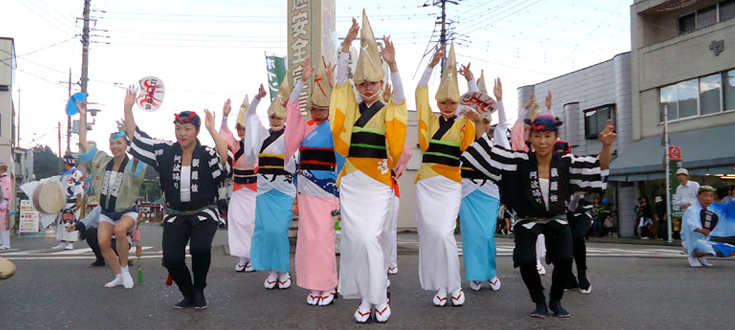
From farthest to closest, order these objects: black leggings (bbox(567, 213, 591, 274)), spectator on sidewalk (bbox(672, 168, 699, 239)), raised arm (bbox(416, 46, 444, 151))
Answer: spectator on sidewalk (bbox(672, 168, 699, 239))
black leggings (bbox(567, 213, 591, 274))
raised arm (bbox(416, 46, 444, 151))

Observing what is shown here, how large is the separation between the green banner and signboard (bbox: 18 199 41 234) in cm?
1086

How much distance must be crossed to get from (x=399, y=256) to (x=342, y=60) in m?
7.34

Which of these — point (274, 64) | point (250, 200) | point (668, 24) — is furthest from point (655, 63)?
point (250, 200)

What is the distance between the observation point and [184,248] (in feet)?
19.7

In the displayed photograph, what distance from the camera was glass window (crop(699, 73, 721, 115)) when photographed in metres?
22.5

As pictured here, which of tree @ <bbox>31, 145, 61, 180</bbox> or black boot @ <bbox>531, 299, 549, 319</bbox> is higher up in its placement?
tree @ <bbox>31, 145, 61, 180</bbox>

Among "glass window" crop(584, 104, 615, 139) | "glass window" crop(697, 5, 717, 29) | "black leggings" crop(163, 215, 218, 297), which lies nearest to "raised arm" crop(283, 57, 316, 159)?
"black leggings" crop(163, 215, 218, 297)

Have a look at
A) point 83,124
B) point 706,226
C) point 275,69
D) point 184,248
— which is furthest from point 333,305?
point 275,69

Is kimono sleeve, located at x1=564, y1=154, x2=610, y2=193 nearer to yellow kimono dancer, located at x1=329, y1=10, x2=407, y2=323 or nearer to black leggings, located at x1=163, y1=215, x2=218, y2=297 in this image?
yellow kimono dancer, located at x1=329, y1=10, x2=407, y2=323

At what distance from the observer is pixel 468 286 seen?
7.73 metres

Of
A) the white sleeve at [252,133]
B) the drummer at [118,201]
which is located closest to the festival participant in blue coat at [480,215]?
the white sleeve at [252,133]

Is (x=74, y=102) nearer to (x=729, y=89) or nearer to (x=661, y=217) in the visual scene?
(x=661, y=217)

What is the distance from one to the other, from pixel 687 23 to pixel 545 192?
2285cm

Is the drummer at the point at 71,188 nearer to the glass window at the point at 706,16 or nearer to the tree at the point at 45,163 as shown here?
the glass window at the point at 706,16
